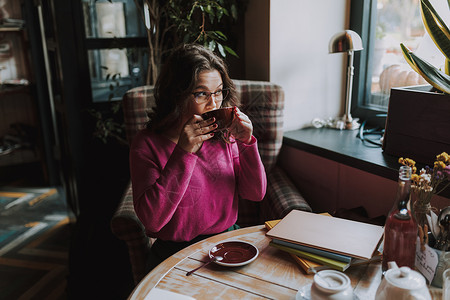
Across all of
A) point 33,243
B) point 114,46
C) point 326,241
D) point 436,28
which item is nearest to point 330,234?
point 326,241

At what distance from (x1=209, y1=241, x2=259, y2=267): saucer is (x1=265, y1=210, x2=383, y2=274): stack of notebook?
0.22ft

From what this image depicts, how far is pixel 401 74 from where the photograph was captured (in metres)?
2.00

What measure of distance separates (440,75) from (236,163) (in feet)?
2.46

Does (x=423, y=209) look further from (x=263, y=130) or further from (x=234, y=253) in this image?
(x=263, y=130)

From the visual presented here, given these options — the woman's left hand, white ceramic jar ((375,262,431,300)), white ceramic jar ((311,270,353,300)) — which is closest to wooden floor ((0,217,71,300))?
the woman's left hand

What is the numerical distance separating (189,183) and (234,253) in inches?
12.5

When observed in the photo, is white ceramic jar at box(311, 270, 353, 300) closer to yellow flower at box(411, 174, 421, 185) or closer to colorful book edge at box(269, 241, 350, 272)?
colorful book edge at box(269, 241, 350, 272)

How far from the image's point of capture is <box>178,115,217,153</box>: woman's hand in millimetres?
1161

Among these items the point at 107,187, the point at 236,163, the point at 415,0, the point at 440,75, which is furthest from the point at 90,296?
the point at 415,0

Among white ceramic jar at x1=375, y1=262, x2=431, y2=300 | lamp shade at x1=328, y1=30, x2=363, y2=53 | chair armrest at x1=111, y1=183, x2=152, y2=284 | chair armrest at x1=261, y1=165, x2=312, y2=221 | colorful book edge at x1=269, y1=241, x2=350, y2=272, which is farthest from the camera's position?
lamp shade at x1=328, y1=30, x2=363, y2=53

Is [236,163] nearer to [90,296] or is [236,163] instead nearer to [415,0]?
[90,296]

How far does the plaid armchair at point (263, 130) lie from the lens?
170 centimetres

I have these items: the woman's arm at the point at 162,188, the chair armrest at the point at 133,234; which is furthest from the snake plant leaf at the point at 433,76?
the chair armrest at the point at 133,234

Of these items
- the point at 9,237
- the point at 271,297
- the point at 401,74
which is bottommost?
the point at 9,237
